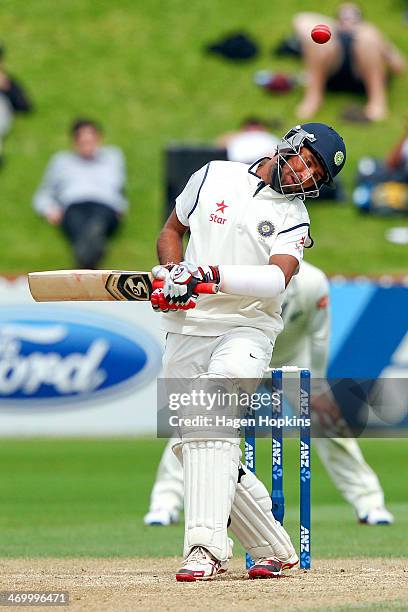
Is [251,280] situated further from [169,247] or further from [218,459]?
[218,459]

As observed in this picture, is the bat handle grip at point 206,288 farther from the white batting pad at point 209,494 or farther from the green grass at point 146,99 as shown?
the green grass at point 146,99

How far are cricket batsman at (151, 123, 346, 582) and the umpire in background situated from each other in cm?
962

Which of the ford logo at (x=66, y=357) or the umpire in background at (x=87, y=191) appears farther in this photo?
the umpire in background at (x=87, y=191)

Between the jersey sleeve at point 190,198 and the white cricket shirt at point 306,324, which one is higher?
the white cricket shirt at point 306,324

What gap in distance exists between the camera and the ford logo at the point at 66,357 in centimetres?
1300

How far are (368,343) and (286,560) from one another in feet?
25.1

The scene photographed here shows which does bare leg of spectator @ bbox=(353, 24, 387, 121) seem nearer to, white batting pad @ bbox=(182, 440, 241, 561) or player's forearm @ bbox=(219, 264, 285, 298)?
player's forearm @ bbox=(219, 264, 285, 298)

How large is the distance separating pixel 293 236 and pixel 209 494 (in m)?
1.08

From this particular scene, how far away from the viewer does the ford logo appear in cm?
1300

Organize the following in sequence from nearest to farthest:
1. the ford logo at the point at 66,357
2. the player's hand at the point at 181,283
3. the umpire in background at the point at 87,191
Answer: the player's hand at the point at 181,283 < the ford logo at the point at 66,357 < the umpire in background at the point at 87,191

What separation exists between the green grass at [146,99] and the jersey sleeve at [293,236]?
1016cm

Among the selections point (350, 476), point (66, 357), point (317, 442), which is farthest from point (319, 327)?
point (66, 357)

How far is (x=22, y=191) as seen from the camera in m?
16.9

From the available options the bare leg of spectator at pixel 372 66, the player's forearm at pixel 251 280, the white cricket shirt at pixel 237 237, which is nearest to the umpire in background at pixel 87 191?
the bare leg of spectator at pixel 372 66
